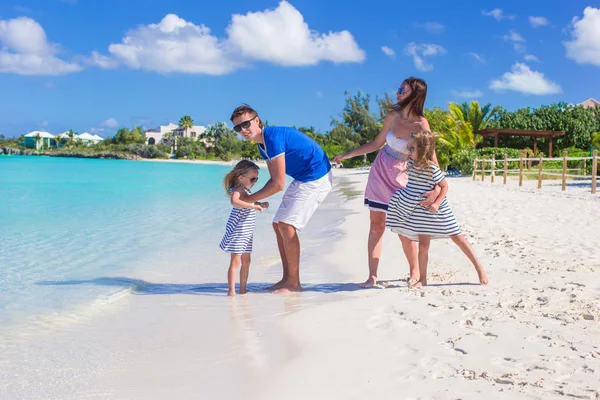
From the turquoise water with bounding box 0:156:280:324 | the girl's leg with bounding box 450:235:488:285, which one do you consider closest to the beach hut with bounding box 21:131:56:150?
the turquoise water with bounding box 0:156:280:324

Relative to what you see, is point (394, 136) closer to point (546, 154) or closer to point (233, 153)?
point (546, 154)

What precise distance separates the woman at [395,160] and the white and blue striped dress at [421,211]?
77 mm

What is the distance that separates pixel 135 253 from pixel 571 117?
3754cm

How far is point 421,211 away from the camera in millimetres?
4512

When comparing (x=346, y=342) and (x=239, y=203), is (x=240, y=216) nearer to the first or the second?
(x=239, y=203)

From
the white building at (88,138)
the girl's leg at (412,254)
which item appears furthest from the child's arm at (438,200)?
the white building at (88,138)

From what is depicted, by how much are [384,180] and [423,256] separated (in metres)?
0.69

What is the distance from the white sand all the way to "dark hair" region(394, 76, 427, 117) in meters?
1.43

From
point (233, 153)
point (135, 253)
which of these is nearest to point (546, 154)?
point (135, 253)

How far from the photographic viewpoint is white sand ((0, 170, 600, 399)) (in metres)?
2.72

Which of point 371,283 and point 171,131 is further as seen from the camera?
point 171,131

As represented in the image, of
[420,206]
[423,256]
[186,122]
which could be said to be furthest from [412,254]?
[186,122]

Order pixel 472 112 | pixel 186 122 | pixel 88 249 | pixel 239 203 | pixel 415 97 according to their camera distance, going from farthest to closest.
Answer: pixel 186 122 < pixel 472 112 < pixel 88 249 < pixel 239 203 < pixel 415 97

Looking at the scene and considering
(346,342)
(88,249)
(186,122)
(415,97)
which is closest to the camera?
(346,342)
